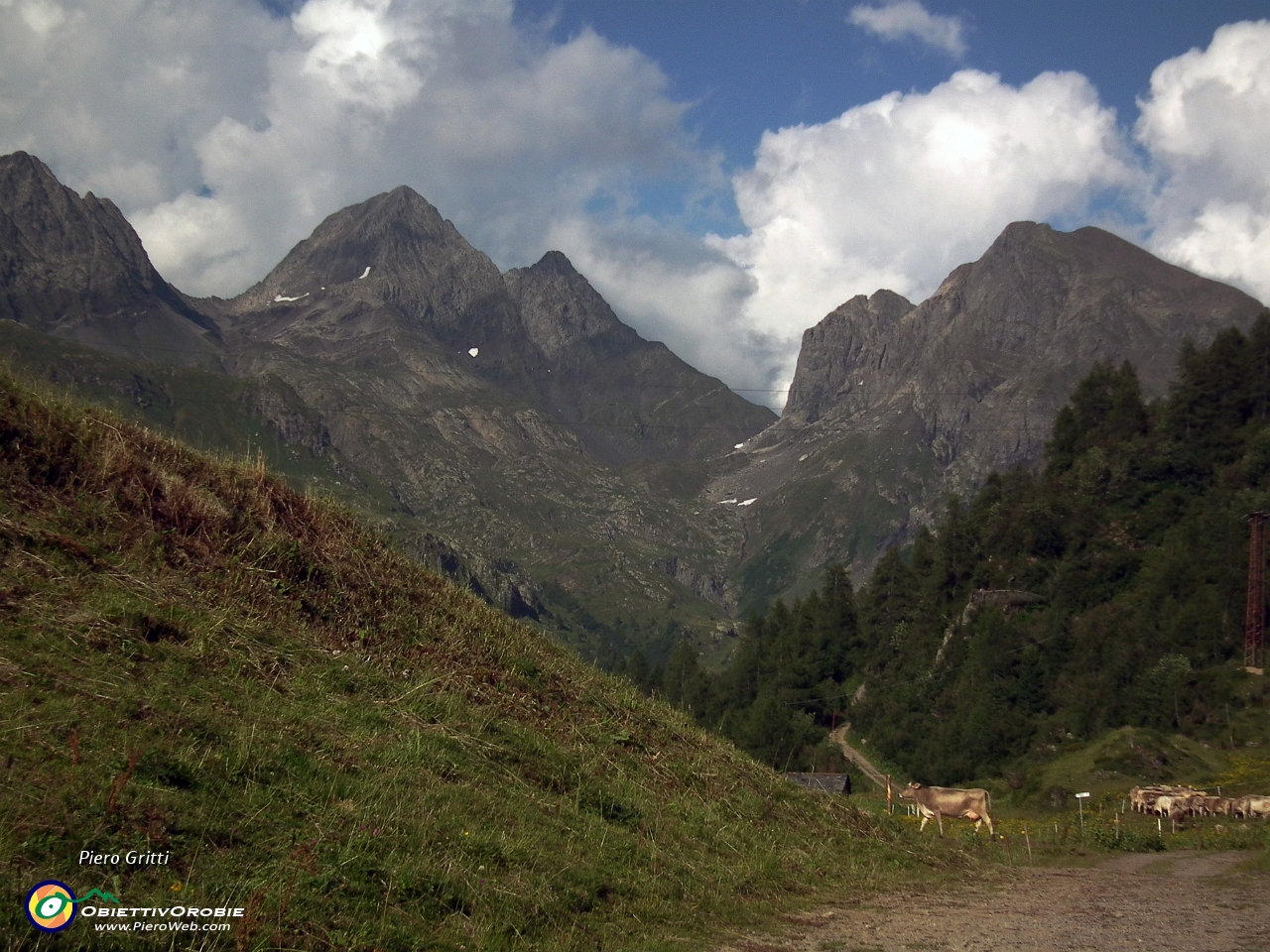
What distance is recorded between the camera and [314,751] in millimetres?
10727

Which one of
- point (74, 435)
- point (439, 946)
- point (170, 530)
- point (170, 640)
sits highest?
point (74, 435)

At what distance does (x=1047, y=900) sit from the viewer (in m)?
14.4

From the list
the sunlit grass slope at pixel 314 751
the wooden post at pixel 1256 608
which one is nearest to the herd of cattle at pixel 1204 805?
the sunlit grass slope at pixel 314 751

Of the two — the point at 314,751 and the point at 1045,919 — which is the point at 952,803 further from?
the point at 314,751

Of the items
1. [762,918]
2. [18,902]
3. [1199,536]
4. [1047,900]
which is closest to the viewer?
[18,902]

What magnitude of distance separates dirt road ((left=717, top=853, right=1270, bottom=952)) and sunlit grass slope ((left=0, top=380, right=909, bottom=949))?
3.23 ft

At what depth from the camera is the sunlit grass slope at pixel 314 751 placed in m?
8.19

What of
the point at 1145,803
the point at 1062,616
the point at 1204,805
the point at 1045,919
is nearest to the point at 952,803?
the point at 1204,805

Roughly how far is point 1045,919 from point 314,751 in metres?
9.68

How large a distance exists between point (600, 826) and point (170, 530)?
7968 millimetres

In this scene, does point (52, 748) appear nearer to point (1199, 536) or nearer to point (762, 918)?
point (762, 918)


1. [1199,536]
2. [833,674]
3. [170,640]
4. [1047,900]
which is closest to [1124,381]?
[1199,536]

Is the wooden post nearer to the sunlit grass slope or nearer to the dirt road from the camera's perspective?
the dirt road

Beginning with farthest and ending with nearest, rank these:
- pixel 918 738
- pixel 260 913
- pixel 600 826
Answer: pixel 918 738
pixel 600 826
pixel 260 913
